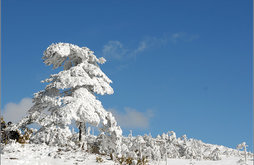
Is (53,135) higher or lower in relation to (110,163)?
higher

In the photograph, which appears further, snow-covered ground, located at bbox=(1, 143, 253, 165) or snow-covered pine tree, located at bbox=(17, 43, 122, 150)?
snow-covered pine tree, located at bbox=(17, 43, 122, 150)

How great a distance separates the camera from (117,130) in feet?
78.0

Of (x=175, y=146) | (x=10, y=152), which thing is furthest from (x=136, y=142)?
(x=10, y=152)

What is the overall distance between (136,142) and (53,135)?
4209 cm

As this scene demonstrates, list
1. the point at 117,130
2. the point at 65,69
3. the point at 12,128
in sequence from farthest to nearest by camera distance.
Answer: the point at 65,69, the point at 117,130, the point at 12,128

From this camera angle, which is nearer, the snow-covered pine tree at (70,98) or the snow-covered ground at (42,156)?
the snow-covered ground at (42,156)

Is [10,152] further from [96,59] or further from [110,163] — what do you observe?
[96,59]

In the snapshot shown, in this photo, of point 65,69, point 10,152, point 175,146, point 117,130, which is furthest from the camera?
point 175,146

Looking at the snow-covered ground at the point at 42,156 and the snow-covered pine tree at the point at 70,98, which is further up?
the snow-covered pine tree at the point at 70,98

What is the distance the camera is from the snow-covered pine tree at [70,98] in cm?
2130

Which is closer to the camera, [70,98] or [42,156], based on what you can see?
[42,156]

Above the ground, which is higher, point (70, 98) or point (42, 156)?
point (70, 98)

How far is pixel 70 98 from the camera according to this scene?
22.3m

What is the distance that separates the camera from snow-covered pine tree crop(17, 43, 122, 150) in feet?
69.9
